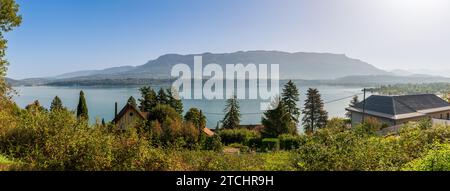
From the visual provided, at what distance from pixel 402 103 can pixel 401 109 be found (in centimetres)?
141

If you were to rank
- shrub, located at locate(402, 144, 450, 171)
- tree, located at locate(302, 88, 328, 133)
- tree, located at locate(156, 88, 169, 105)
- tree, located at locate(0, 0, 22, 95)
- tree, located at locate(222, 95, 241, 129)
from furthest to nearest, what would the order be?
1. tree, located at locate(302, 88, 328, 133)
2. tree, located at locate(222, 95, 241, 129)
3. tree, located at locate(156, 88, 169, 105)
4. tree, located at locate(0, 0, 22, 95)
5. shrub, located at locate(402, 144, 450, 171)

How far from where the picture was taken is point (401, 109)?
3372cm

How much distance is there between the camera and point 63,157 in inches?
197

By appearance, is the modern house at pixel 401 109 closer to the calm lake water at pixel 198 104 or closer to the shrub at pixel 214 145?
the calm lake water at pixel 198 104

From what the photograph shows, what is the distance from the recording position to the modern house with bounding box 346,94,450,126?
32.5 metres

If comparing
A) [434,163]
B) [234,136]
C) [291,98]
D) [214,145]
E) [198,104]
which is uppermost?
[434,163]

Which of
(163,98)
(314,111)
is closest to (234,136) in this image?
(163,98)

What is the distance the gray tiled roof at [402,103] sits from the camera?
3356cm

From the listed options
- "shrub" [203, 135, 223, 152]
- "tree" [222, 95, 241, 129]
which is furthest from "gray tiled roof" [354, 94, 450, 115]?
"shrub" [203, 135, 223, 152]

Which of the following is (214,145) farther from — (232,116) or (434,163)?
(232,116)

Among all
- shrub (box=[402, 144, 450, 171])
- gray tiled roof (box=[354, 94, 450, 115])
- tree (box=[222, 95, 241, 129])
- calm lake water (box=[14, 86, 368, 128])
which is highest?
shrub (box=[402, 144, 450, 171])

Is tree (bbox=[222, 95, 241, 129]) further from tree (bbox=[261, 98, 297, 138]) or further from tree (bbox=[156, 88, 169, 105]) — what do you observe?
tree (bbox=[261, 98, 297, 138])
